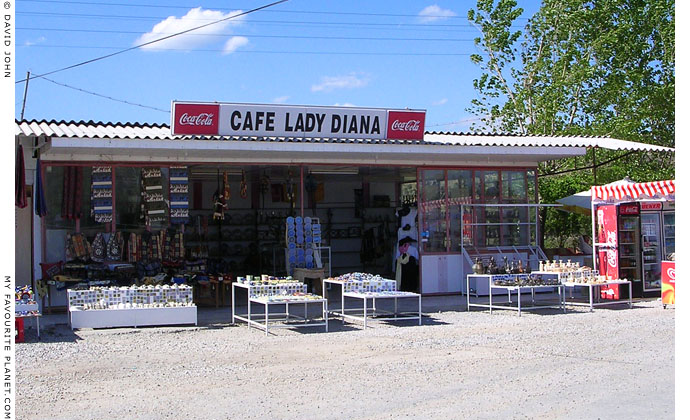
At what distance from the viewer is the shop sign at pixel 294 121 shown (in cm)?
1437

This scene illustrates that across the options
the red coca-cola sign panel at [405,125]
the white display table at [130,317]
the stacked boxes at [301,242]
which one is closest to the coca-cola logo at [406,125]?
the red coca-cola sign panel at [405,125]

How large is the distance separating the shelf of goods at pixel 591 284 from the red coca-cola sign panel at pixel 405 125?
3.46m

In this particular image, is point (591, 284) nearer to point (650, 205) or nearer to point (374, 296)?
point (650, 205)

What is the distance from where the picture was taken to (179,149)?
559 inches

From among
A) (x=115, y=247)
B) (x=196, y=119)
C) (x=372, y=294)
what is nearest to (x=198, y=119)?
Answer: (x=196, y=119)

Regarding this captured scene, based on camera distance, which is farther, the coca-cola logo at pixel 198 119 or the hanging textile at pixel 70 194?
the hanging textile at pixel 70 194

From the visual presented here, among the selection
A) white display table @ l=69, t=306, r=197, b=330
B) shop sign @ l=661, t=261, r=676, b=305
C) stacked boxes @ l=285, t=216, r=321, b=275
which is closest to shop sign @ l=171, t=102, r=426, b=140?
stacked boxes @ l=285, t=216, r=321, b=275

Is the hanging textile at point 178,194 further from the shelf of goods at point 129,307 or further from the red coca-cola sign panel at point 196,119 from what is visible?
the shelf of goods at point 129,307

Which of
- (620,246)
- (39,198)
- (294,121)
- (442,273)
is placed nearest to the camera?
(39,198)

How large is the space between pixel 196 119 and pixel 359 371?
6.83 m

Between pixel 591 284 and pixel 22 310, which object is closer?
pixel 22 310

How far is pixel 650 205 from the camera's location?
663 inches

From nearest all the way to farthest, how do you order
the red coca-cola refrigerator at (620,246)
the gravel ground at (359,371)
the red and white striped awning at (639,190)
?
the gravel ground at (359,371) < the red and white striped awning at (639,190) < the red coca-cola refrigerator at (620,246)

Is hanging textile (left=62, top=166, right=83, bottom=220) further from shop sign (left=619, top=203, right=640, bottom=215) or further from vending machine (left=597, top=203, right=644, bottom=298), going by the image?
shop sign (left=619, top=203, right=640, bottom=215)
